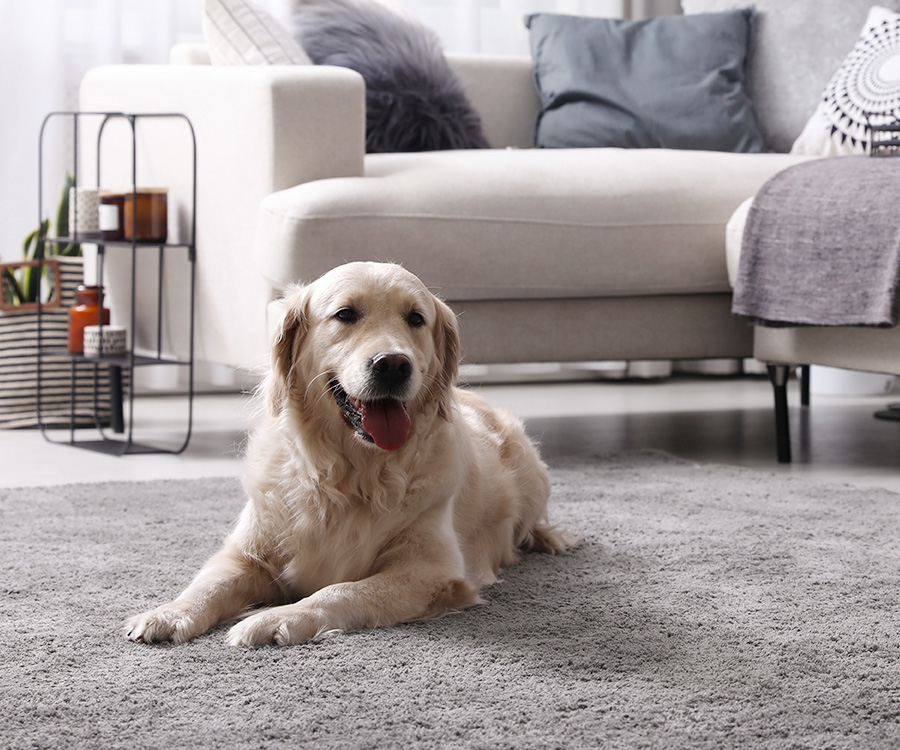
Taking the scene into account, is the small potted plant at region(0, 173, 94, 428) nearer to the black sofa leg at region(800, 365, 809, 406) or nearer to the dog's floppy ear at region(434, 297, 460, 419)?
the dog's floppy ear at region(434, 297, 460, 419)

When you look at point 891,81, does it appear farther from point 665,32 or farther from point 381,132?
point 381,132

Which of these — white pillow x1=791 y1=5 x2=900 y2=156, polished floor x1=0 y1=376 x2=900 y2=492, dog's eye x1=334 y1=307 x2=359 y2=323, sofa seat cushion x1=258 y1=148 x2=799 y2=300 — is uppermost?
white pillow x1=791 y1=5 x2=900 y2=156

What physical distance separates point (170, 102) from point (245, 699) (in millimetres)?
2116

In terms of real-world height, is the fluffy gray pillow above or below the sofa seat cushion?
above

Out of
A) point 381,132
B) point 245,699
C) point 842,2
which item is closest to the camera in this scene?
point 245,699

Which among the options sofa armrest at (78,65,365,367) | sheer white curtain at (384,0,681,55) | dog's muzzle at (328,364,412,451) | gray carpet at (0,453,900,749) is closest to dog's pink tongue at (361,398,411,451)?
dog's muzzle at (328,364,412,451)

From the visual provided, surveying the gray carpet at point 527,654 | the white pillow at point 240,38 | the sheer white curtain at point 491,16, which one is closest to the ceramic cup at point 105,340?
the white pillow at point 240,38

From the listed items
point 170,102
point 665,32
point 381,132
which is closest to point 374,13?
point 381,132

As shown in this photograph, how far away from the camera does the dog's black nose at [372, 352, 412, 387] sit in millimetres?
1479

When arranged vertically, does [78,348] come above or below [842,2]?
below

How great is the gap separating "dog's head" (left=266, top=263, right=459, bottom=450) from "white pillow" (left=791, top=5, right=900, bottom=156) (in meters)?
2.02

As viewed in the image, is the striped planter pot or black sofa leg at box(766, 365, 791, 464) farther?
the striped planter pot

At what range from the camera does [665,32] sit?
12.2 feet

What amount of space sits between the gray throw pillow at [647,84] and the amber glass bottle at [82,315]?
144 cm
